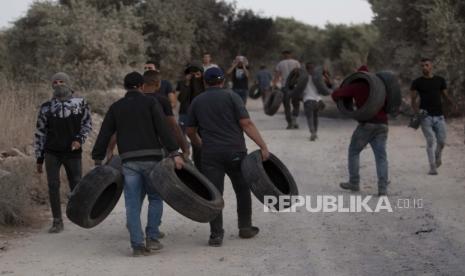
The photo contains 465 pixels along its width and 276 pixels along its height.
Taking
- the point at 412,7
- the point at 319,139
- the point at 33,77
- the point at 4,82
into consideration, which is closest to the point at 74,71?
the point at 33,77

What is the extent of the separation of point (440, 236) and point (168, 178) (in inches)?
118

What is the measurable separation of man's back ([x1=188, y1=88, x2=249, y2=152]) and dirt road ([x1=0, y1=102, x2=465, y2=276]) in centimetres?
108

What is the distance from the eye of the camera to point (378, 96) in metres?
11.1

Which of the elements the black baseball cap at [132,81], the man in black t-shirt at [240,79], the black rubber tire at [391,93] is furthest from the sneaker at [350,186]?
the man in black t-shirt at [240,79]

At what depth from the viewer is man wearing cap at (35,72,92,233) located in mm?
9117

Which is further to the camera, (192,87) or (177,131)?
(192,87)

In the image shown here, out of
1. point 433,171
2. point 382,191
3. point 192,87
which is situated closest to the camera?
point 192,87

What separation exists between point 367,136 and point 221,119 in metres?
3.55

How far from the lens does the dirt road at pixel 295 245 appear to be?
7422mm

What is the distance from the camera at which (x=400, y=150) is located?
15930 mm

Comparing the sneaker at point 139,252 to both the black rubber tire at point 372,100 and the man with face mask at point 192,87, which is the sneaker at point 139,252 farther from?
the black rubber tire at point 372,100

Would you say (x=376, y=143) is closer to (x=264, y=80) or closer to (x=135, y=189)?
(x=135, y=189)

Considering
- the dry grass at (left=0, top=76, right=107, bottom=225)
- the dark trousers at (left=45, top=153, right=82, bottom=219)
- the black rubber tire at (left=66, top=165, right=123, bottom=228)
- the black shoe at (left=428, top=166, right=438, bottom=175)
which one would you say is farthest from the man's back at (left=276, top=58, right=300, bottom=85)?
the black rubber tire at (left=66, top=165, right=123, bottom=228)

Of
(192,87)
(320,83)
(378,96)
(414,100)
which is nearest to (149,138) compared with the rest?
(192,87)
